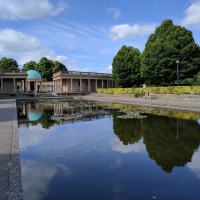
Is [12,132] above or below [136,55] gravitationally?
below

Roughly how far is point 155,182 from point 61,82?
166 feet

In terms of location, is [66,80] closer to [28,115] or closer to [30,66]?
[30,66]

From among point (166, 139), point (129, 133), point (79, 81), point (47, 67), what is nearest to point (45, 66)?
point (47, 67)

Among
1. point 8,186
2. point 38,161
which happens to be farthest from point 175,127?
point 8,186

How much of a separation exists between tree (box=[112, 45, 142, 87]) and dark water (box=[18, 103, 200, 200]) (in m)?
35.5

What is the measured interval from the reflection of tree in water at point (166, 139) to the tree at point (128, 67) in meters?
33.8

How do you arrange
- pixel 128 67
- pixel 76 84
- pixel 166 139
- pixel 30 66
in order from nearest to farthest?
pixel 166 139 < pixel 128 67 < pixel 76 84 < pixel 30 66

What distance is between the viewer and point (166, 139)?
26.6 feet

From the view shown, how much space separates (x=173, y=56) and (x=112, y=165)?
89.9ft

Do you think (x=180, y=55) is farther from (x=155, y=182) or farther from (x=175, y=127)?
(x=155, y=182)

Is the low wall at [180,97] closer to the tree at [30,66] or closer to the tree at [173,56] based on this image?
the tree at [173,56]

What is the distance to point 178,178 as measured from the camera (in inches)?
187

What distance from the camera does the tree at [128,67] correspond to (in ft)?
144

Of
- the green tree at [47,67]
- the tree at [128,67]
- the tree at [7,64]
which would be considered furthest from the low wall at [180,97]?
the tree at [7,64]
